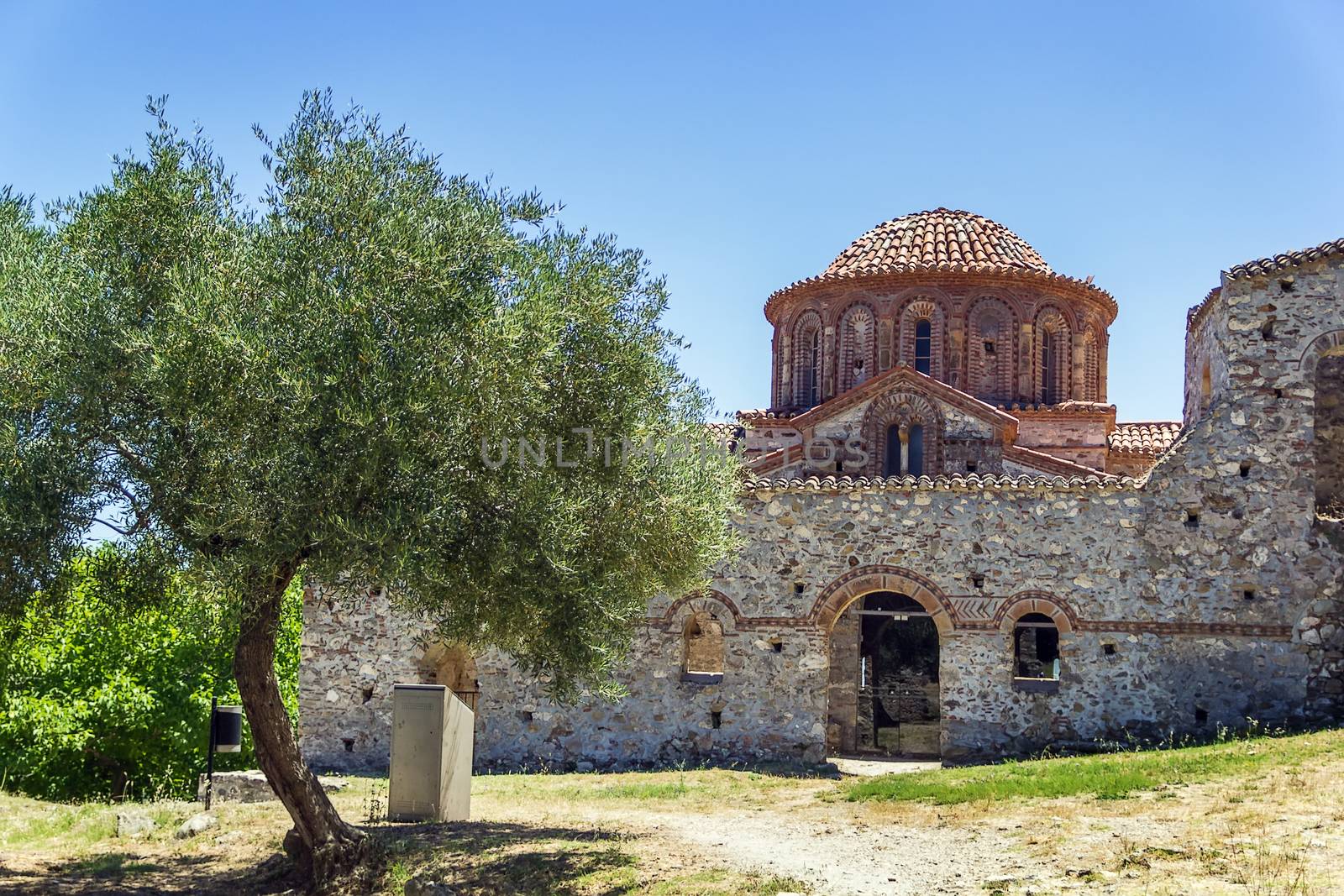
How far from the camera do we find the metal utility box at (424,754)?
11484 millimetres

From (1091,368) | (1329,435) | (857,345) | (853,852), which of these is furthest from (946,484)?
(1091,368)

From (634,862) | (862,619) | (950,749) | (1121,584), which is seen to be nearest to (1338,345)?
(1121,584)

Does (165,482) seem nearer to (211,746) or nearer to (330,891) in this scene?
(330,891)

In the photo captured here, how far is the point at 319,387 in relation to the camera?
8.04m

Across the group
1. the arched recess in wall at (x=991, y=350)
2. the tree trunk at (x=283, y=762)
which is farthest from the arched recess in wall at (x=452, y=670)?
the arched recess in wall at (x=991, y=350)

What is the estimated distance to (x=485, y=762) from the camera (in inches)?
659

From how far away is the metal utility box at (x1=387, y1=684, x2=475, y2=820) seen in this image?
37.7 ft

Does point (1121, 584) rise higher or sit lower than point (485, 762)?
higher

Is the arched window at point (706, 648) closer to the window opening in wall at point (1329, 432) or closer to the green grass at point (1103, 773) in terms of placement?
the green grass at point (1103, 773)

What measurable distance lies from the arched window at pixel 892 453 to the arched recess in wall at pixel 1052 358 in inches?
141

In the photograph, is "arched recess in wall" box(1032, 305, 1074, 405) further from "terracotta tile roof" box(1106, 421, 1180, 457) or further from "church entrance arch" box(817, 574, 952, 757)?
"church entrance arch" box(817, 574, 952, 757)

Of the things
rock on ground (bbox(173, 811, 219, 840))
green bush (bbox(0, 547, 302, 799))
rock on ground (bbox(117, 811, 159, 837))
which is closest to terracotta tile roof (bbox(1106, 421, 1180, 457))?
Result: green bush (bbox(0, 547, 302, 799))

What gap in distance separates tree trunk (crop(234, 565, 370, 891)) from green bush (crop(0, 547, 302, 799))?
447 inches

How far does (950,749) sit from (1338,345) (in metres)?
6.76
